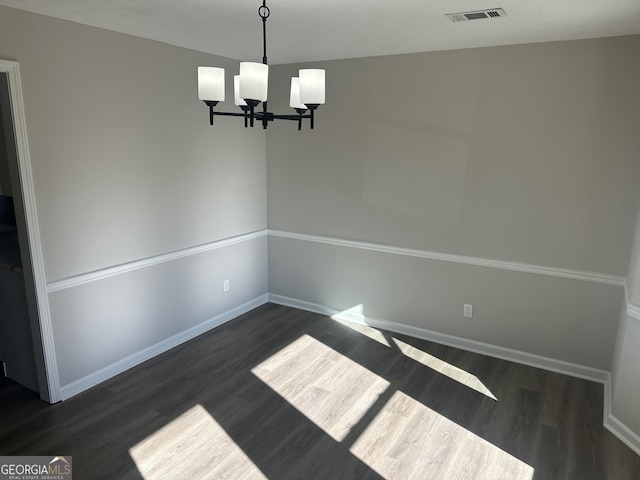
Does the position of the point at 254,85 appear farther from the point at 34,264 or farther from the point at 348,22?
the point at 34,264

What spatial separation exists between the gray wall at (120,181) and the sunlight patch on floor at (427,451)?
2.07 m

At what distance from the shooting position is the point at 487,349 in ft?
12.3

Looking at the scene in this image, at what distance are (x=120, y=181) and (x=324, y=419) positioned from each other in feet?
7.57

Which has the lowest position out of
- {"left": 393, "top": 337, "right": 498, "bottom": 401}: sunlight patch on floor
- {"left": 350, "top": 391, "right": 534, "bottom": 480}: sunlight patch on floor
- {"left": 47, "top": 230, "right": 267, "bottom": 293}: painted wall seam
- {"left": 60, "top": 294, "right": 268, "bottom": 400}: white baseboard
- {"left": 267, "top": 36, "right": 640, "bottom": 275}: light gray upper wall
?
{"left": 350, "top": 391, "right": 534, "bottom": 480}: sunlight patch on floor

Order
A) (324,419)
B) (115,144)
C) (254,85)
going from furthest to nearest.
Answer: (115,144) < (324,419) < (254,85)

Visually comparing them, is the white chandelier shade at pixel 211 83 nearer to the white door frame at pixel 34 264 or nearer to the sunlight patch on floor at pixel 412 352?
the white door frame at pixel 34 264

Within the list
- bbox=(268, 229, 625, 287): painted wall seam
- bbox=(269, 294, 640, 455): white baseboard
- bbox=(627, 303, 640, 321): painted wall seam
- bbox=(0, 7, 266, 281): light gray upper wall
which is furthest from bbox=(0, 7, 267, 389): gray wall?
bbox=(627, 303, 640, 321): painted wall seam

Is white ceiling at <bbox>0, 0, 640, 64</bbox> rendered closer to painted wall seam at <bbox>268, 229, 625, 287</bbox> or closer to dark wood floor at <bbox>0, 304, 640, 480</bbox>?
painted wall seam at <bbox>268, 229, 625, 287</bbox>

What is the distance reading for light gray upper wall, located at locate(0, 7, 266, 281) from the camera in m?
2.69

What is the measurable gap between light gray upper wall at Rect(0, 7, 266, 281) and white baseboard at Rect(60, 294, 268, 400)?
82 cm

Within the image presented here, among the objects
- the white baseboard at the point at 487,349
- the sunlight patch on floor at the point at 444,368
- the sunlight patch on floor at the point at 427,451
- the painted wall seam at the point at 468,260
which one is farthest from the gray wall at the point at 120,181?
the sunlight patch on floor at the point at 427,451

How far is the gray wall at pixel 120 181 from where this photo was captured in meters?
2.73

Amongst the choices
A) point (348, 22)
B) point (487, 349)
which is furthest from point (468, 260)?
point (348, 22)

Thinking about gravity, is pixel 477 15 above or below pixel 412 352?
above
